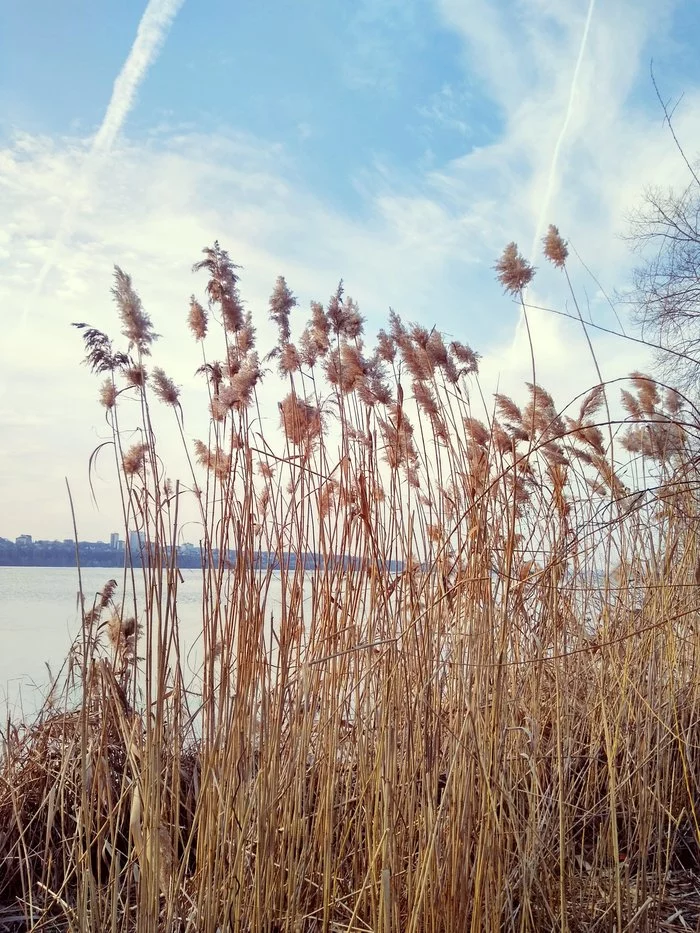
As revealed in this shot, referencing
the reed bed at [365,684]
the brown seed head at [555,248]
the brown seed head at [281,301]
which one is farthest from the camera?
the brown seed head at [555,248]

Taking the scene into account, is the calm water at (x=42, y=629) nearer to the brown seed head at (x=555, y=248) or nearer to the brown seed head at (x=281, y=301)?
the brown seed head at (x=281, y=301)

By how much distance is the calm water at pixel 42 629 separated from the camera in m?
1.95

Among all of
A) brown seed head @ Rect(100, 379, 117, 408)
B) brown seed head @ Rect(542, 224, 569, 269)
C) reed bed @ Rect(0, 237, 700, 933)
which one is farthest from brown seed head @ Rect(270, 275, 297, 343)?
brown seed head @ Rect(542, 224, 569, 269)

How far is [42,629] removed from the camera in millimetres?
5500

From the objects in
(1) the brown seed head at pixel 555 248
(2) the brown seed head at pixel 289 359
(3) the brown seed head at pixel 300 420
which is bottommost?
(3) the brown seed head at pixel 300 420

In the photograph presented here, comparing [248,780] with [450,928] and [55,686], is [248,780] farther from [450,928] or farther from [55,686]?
[55,686]

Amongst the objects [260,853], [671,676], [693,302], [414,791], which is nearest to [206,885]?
[260,853]

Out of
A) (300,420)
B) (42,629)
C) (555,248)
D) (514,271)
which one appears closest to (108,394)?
(300,420)

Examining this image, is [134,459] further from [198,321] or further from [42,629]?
[42,629]

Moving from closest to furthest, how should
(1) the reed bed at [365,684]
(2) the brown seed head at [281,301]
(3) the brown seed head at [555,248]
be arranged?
(1) the reed bed at [365,684]
(2) the brown seed head at [281,301]
(3) the brown seed head at [555,248]

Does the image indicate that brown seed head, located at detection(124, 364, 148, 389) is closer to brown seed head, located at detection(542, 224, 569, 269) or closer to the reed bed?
the reed bed

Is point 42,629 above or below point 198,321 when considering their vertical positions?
below

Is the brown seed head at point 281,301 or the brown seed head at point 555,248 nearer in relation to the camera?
the brown seed head at point 281,301

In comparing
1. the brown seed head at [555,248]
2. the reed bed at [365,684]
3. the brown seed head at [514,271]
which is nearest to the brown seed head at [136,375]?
the reed bed at [365,684]
